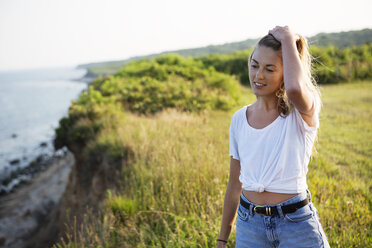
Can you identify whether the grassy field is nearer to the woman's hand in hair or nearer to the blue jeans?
the blue jeans

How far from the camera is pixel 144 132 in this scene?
647 centimetres

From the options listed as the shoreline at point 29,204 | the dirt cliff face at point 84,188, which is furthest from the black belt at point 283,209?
the shoreline at point 29,204

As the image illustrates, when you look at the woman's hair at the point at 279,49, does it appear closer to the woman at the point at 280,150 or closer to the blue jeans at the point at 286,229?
the woman at the point at 280,150

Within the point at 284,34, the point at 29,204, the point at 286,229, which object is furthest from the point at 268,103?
the point at 29,204

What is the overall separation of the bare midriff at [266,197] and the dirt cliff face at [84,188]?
4763 mm

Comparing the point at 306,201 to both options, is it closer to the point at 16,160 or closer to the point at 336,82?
the point at 336,82

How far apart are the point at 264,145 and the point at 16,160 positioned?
26.0 m

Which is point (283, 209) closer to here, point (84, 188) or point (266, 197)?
point (266, 197)

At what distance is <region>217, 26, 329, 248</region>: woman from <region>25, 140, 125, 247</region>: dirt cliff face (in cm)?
481

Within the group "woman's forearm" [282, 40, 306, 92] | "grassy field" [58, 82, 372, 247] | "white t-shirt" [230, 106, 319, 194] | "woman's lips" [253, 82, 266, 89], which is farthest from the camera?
"grassy field" [58, 82, 372, 247]

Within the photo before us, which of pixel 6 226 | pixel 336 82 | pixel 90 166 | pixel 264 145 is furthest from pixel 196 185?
pixel 336 82

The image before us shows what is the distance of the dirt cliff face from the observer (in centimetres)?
689

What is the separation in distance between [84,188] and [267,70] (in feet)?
28.7

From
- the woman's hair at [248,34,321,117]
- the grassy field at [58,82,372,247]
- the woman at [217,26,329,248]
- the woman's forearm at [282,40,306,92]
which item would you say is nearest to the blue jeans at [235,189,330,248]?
the woman at [217,26,329,248]
